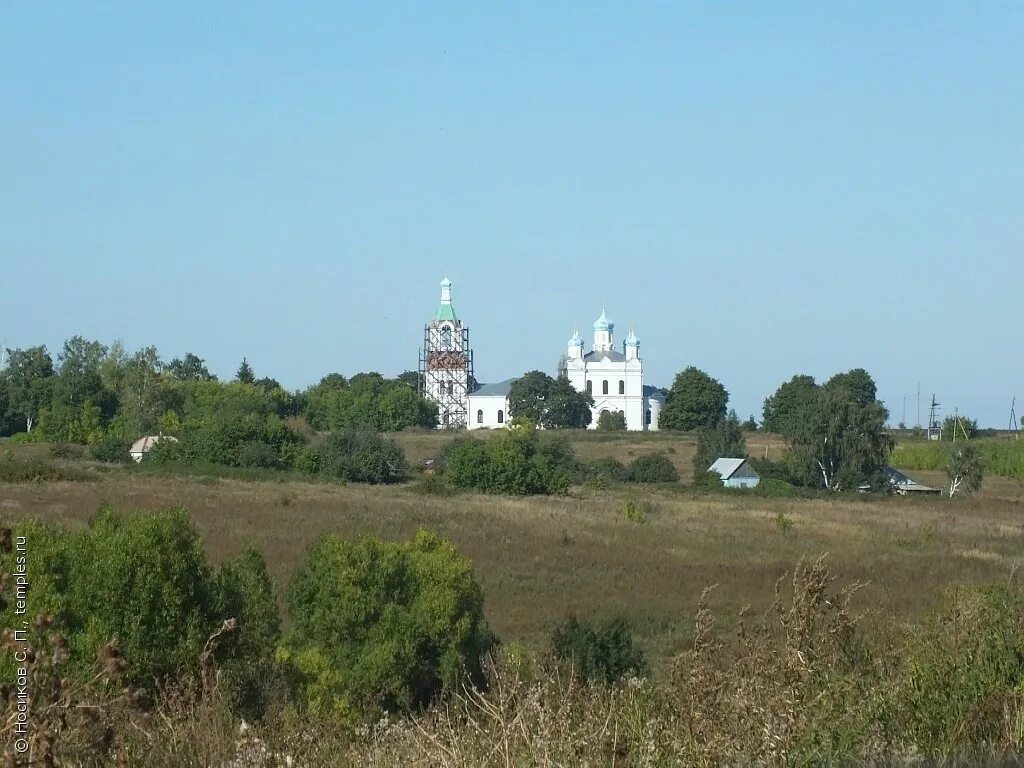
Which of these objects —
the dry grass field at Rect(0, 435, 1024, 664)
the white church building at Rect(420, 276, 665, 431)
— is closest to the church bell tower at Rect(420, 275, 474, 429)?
the white church building at Rect(420, 276, 665, 431)

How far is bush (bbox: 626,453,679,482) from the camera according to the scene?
59.8 meters

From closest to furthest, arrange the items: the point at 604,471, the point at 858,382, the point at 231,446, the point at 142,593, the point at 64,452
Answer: the point at 142,593
the point at 231,446
the point at 64,452
the point at 604,471
the point at 858,382

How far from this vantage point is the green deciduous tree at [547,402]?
100312mm

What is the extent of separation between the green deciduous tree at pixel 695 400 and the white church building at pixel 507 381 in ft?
14.8

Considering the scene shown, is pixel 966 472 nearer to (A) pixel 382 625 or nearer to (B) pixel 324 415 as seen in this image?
(A) pixel 382 625

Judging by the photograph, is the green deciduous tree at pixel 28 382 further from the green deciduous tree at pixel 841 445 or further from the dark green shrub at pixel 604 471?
the green deciduous tree at pixel 841 445

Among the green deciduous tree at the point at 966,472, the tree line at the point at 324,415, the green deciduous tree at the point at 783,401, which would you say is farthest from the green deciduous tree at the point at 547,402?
the green deciduous tree at the point at 966,472

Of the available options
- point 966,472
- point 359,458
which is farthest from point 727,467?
point 359,458

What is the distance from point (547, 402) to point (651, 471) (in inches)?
1609

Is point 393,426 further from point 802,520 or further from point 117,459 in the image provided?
point 802,520

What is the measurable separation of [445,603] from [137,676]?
190 inches

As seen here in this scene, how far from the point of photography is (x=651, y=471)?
60.1m

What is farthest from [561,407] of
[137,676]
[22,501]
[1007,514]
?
[137,676]

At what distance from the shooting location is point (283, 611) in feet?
65.0
